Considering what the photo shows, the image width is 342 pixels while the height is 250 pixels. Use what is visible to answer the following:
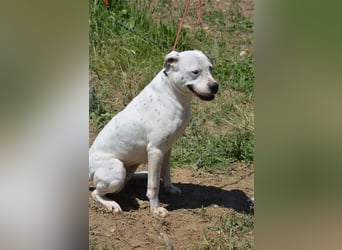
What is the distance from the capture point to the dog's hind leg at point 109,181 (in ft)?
9.43

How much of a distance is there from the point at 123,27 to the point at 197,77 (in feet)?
2.48

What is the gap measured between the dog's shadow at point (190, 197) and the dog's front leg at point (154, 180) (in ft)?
0.24

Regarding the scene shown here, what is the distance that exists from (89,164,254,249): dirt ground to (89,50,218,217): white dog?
2.3 inches

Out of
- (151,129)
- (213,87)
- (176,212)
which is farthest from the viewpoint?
(176,212)

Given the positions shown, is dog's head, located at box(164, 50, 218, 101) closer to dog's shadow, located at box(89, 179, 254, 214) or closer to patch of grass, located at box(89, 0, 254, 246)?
patch of grass, located at box(89, 0, 254, 246)

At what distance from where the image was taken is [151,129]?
2855 millimetres

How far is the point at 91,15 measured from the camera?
10.0 feet

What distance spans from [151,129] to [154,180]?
24 cm

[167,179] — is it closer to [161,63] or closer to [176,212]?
[176,212]

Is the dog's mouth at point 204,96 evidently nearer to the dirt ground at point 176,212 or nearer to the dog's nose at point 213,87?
the dog's nose at point 213,87

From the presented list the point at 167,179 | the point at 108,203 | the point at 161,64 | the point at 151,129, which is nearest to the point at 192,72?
the point at 151,129

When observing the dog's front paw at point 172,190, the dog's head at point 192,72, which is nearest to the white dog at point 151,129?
the dog's head at point 192,72
